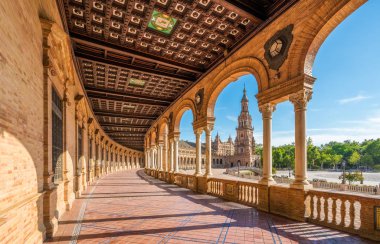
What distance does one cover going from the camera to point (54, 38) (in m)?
5.64

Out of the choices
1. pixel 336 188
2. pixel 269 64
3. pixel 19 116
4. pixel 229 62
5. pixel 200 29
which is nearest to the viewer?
pixel 19 116

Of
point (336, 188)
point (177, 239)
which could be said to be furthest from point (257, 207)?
point (336, 188)

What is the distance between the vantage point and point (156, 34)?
895 cm

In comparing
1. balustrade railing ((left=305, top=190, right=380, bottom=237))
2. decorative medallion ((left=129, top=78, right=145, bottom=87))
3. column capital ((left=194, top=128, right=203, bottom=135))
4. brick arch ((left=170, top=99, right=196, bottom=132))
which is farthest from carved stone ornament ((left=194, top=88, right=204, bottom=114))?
balustrade railing ((left=305, top=190, right=380, bottom=237))

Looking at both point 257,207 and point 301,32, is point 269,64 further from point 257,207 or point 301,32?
point 257,207

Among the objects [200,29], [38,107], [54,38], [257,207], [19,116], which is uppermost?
[200,29]

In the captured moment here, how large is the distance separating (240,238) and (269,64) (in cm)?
616

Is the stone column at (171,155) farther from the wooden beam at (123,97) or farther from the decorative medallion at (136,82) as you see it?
the decorative medallion at (136,82)

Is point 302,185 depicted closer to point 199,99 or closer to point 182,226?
point 182,226

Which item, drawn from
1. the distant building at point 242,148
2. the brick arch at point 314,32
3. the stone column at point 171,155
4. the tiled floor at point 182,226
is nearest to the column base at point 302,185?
the tiled floor at point 182,226

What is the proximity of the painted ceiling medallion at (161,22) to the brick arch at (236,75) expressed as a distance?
11.3ft

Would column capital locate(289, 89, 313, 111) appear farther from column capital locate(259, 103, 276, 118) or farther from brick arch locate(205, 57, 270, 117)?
brick arch locate(205, 57, 270, 117)

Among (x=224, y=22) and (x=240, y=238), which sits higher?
(x=224, y=22)

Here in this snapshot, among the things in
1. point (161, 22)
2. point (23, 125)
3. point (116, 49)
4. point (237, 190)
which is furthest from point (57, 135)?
point (237, 190)
